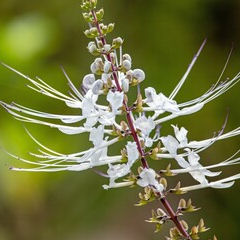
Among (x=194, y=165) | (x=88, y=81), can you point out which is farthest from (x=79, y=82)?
(x=194, y=165)

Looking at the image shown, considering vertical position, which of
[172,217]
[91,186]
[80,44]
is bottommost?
[172,217]

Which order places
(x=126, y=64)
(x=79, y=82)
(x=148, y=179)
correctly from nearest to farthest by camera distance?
(x=148, y=179) < (x=126, y=64) < (x=79, y=82)

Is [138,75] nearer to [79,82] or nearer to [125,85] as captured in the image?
[125,85]

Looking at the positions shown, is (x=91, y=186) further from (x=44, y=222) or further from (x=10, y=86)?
(x=10, y=86)

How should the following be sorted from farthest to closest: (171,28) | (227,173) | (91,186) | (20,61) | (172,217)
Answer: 1. (171,28)
2. (227,173)
3. (91,186)
4. (20,61)
5. (172,217)

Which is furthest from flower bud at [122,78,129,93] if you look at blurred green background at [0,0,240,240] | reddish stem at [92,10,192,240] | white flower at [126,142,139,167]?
blurred green background at [0,0,240,240]

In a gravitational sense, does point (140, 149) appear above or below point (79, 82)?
below

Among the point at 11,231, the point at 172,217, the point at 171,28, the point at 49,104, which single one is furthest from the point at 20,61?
the point at 172,217
